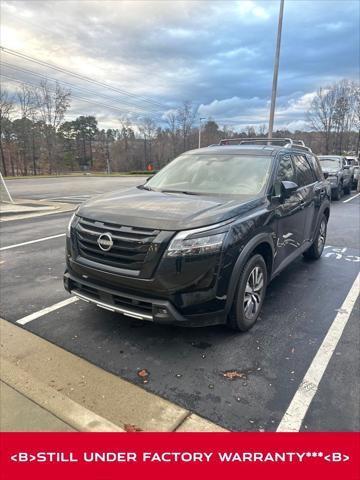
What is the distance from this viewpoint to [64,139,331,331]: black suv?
271 cm

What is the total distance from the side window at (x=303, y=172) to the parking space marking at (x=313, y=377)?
1.81m

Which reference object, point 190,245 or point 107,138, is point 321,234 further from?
point 107,138

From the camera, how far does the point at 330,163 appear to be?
1557 centimetres

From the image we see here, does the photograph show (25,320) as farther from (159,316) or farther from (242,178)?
(242,178)

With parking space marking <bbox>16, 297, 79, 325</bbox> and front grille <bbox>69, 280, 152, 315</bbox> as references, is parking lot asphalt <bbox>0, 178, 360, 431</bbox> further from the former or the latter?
front grille <bbox>69, 280, 152, 315</bbox>

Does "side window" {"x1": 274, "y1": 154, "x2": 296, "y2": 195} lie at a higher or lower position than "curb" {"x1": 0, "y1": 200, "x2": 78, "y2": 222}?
higher

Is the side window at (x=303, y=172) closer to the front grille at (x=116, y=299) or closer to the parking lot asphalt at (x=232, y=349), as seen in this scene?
the parking lot asphalt at (x=232, y=349)

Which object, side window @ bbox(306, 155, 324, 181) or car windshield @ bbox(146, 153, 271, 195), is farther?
side window @ bbox(306, 155, 324, 181)

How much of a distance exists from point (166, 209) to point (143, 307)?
88 centimetres

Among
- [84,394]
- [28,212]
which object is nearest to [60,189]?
[28,212]

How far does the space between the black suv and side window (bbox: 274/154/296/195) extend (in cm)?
3

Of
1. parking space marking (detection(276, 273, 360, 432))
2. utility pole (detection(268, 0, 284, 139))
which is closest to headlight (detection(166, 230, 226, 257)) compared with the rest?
parking space marking (detection(276, 273, 360, 432))
